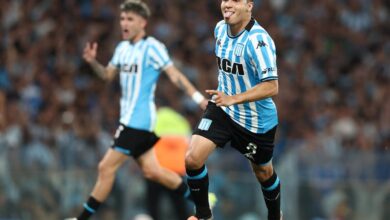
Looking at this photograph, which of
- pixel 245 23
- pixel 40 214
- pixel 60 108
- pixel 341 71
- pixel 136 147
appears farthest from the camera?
pixel 341 71

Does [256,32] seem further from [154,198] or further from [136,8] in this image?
[154,198]

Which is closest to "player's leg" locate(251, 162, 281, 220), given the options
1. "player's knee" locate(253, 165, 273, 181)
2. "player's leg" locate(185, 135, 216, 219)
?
"player's knee" locate(253, 165, 273, 181)

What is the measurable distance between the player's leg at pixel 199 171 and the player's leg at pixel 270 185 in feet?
2.08

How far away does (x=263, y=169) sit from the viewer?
9.63m

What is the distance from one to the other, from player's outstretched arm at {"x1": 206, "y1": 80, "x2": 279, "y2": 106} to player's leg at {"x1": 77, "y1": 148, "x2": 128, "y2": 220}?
263cm

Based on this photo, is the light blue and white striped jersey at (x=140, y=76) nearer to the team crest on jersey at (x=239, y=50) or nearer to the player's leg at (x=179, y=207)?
the team crest on jersey at (x=239, y=50)

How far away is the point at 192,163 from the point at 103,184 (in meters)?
2.11

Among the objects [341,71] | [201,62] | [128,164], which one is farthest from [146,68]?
[341,71]

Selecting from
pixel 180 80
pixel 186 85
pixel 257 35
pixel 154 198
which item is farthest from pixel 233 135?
pixel 154 198

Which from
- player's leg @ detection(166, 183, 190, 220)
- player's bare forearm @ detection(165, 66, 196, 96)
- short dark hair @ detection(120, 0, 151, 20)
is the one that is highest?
short dark hair @ detection(120, 0, 151, 20)

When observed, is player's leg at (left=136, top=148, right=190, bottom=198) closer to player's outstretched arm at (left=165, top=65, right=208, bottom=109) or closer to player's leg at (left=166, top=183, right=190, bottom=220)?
player's outstretched arm at (left=165, top=65, right=208, bottom=109)

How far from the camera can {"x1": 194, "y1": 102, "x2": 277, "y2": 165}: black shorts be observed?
→ 363 inches

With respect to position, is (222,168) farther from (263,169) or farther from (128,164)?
(263,169)

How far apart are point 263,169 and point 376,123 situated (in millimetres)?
9413
